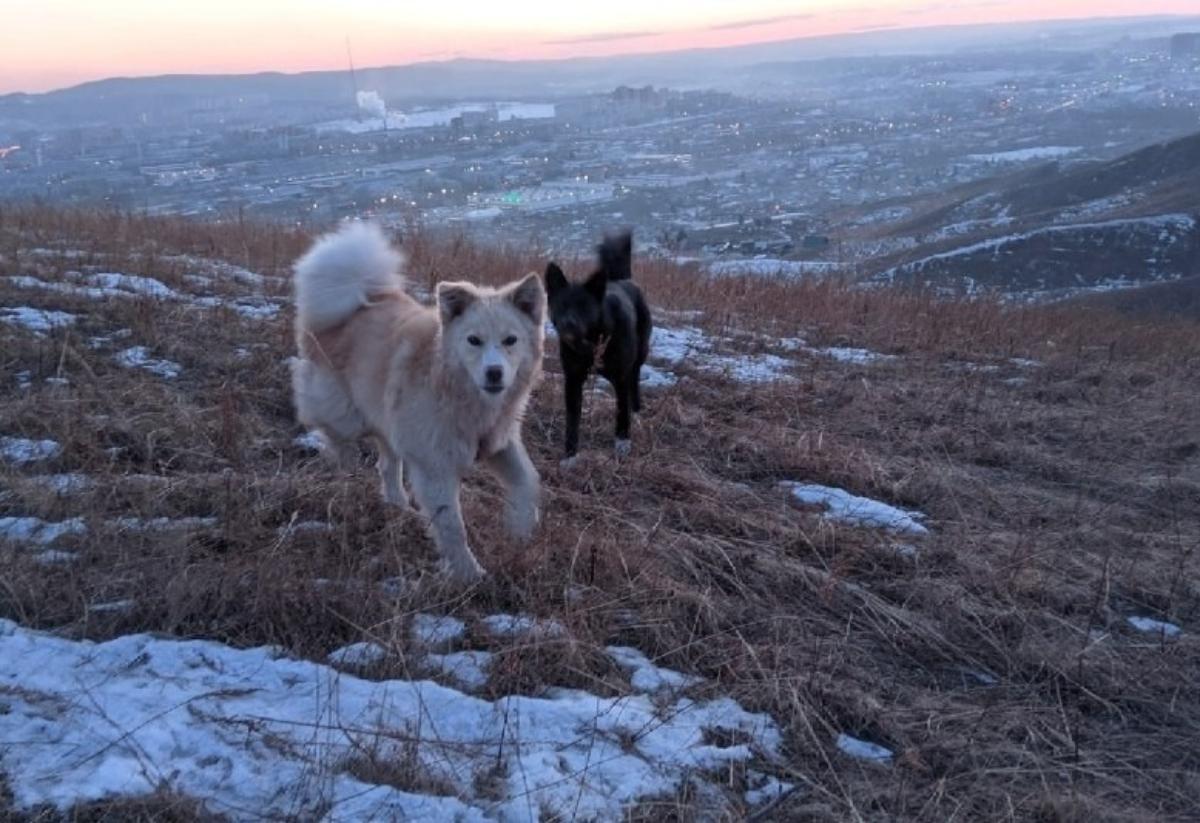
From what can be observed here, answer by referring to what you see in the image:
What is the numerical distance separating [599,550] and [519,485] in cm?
59

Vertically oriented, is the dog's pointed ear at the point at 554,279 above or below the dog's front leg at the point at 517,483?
above

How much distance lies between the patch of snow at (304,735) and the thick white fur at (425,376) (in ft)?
3.06

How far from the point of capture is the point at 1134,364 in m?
9.11

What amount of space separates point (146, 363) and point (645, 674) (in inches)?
171

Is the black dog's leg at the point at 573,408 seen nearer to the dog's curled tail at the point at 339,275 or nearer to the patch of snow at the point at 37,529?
the dog's curled tail at the point at 339,275

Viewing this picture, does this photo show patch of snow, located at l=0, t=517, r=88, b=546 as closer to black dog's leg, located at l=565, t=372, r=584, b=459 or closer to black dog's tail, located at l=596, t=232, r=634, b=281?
black dog's leg, located at l=565, t=372, r=584, b=459

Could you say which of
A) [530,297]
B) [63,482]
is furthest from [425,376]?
[63,482]

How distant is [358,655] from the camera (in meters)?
2.91

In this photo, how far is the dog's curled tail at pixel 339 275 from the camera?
4715mm

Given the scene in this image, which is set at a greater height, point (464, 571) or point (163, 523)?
point (163, 523)

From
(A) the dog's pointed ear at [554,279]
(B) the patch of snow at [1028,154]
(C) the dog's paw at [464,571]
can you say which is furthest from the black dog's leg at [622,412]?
(B) the patch of snow at [1028,154]

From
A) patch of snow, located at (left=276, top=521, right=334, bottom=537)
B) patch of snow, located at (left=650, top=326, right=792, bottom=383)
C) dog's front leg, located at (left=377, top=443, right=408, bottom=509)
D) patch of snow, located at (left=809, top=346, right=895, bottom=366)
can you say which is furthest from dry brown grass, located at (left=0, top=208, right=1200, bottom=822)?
patch of snow, located at (left=809, top=346, right=895, bottom=366)

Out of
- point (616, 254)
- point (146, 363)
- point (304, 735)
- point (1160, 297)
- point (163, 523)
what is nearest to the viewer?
point (304, 735)

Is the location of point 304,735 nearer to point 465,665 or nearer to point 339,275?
point 465,665
